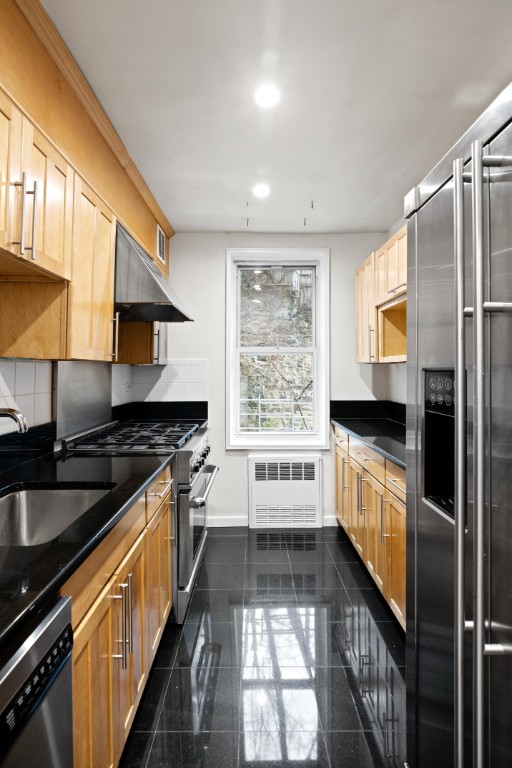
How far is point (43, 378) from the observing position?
2.39 m

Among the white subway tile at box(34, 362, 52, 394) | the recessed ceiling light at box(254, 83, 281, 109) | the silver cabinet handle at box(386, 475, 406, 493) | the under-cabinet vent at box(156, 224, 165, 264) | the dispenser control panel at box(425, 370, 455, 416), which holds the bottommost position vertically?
the silver cabinet handle at box(386, 475, 406, 493)

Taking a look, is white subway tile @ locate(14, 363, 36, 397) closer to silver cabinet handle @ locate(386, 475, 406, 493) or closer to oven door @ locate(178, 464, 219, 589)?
oven door @ locate(178, 464, 219, 589)

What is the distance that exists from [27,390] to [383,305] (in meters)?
2.39

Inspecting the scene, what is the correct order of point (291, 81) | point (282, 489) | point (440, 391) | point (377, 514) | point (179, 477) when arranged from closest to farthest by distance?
point (440, 391), point (291, 81), point (179, 477), point (377, 514), point (282, 489)

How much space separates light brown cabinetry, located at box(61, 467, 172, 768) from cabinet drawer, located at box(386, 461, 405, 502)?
3.95 feet

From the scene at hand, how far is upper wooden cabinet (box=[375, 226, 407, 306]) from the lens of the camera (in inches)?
107

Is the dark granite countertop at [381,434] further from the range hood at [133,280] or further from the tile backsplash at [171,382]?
the range hood at [133,280]

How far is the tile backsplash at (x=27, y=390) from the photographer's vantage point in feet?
6.55

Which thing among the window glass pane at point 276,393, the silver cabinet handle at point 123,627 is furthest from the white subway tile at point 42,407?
the window glass pane at point 276,393

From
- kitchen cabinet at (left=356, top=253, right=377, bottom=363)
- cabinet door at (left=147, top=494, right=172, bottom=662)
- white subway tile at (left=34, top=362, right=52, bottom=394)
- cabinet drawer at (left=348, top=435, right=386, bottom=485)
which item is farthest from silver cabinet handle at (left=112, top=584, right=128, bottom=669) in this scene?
kitchen cabinet at (left=356, top=253, right=377, bottom=363)

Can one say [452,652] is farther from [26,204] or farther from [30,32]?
[30,32]

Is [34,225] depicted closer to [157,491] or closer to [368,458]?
[157,491]

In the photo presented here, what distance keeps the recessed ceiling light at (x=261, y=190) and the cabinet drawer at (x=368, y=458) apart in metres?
1.86

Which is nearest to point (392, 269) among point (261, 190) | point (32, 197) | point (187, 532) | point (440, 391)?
point (261, 190)
